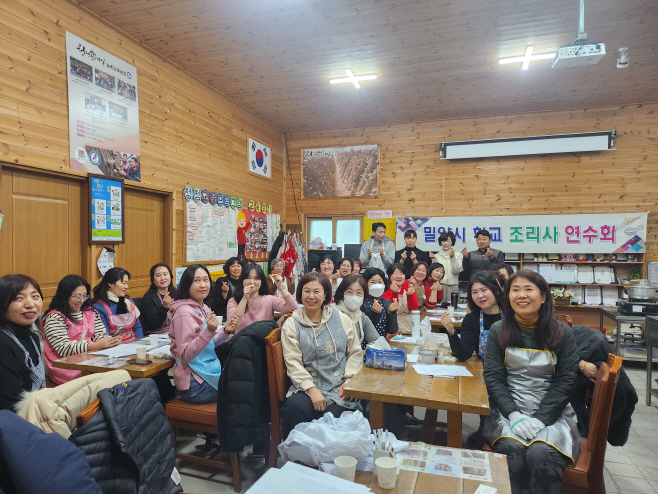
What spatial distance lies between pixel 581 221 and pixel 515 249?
105 centimetres

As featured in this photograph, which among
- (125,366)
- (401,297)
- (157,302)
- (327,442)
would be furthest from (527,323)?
(157,302)

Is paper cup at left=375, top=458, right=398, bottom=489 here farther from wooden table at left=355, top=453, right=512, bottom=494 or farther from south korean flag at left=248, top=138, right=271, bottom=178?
south korean flag at left=248, top=138, right=271, bottom=178

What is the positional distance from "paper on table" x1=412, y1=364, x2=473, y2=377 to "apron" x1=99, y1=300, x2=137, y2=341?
2.36m

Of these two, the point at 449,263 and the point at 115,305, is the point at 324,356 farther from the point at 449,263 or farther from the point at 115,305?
the point at 449,263

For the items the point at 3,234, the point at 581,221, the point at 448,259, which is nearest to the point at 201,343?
the point at 3,234

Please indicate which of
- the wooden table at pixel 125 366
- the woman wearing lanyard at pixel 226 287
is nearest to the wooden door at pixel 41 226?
the wooden table at pixel 125 366

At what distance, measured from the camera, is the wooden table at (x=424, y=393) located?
196 centimetres

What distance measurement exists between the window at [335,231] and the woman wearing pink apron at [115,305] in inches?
180

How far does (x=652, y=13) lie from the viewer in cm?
387

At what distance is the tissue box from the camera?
2.45 m

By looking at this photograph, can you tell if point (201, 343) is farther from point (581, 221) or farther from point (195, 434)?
point (581, 221)

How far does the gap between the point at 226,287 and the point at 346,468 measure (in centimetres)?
353

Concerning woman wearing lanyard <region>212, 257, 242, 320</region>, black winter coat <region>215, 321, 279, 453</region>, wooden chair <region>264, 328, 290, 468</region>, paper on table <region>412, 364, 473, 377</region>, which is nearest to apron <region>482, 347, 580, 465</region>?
paper on table <region>412, 364, 473, 377</region>

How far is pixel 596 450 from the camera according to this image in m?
1.86
